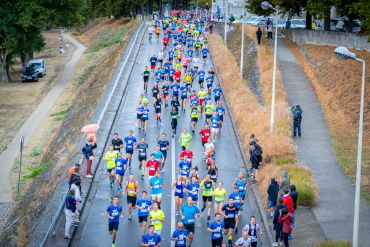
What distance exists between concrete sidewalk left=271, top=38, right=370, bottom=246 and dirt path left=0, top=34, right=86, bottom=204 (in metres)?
14.5

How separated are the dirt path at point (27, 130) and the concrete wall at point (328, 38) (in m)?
22.1

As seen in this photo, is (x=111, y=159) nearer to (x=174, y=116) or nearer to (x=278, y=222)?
(x=174, y=116)

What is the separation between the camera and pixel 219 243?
1420 cm

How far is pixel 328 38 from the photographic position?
39.8 metres

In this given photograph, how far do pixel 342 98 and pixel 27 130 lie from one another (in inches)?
866

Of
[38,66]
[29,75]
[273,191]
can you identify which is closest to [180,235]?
[273,191]

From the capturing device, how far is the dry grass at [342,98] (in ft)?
73.7

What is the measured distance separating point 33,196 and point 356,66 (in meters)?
21.5

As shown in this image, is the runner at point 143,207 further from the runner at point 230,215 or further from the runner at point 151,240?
the runner at point 230,215

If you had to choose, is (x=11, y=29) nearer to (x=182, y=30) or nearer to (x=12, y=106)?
(x=12, y=106)

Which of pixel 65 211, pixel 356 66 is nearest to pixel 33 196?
pixel 65 211

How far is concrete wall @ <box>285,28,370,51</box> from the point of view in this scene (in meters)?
34.8

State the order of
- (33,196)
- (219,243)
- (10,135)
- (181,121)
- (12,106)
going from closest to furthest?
(219,243) < (33,196) < (181,121) < (10,135) < (12,106)

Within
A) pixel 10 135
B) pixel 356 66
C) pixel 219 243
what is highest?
pixel 356 66
